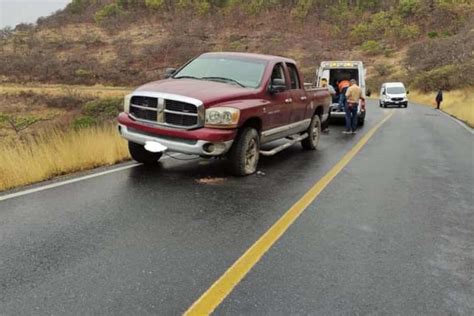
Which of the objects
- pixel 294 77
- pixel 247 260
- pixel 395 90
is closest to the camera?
pixel 247 260

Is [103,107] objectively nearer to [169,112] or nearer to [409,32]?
[169,112]

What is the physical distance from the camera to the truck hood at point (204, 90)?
7.07 metres

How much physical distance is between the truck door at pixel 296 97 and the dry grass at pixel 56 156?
321cm

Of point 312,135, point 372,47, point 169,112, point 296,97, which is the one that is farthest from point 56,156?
point 372,47

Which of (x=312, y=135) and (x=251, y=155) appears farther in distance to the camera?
(x=312, y=135)

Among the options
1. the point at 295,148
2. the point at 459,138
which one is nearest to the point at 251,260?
the point at 295,148

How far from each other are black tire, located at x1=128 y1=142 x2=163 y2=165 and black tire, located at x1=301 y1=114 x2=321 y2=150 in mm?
3712

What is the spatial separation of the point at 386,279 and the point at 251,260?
1090mm

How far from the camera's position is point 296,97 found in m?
9.37

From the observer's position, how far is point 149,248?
14.3 ft

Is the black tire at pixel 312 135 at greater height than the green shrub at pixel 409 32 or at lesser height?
lesser

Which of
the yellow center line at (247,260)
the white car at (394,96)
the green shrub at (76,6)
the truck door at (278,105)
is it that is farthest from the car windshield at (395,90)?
the green shrub at (76,6)

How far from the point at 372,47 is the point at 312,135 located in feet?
257

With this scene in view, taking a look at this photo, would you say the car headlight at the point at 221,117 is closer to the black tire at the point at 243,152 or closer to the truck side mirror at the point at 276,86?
the black tire at the point at 243,152
